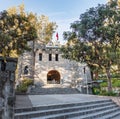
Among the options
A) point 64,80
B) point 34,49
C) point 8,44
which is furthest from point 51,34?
point 8,44

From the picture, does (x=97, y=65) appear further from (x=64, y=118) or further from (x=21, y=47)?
(x=64, y=118)

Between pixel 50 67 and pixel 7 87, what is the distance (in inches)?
1098

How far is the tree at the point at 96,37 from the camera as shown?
→ 18266 millimetres

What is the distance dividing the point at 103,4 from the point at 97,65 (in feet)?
15.7

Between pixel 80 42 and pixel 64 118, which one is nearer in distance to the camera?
pixel 64 118

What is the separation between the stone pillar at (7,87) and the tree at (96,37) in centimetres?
1309

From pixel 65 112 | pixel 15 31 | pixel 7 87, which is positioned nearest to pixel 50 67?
pixel 15 31

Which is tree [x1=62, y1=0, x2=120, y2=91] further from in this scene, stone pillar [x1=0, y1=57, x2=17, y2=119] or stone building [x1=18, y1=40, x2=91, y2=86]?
stone pillar [x1=0, y1=57, x2=17, y2=119]

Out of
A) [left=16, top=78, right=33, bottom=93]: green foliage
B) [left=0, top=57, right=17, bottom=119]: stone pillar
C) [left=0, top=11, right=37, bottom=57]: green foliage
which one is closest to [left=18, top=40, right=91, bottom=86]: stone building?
[left=16, top=78, right=33, bottom=93]: green foliage

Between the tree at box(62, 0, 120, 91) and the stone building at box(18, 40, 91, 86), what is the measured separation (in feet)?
42.0

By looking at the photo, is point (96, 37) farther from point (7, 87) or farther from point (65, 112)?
point (7, 87)

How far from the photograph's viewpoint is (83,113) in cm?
1080

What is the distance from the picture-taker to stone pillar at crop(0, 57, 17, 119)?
214 inches

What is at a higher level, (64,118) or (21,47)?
(21,47)
